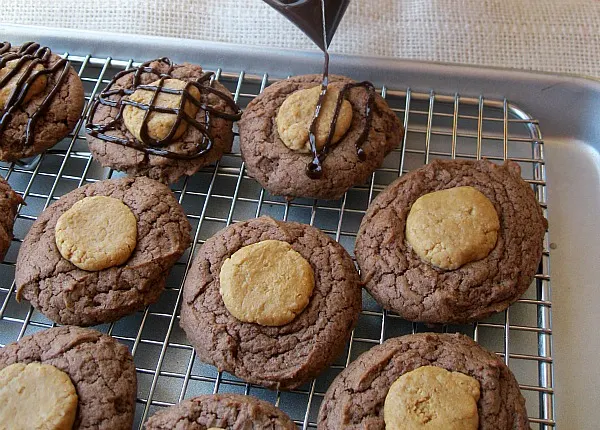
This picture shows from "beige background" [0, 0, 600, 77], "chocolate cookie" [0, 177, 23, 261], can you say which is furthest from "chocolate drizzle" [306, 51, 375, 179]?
"chocolate cookie" [0, 177, 23, 261]

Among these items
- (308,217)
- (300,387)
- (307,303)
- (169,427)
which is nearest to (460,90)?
(308,217)

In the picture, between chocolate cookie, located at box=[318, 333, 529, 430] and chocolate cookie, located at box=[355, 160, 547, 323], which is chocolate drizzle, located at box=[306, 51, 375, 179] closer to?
chocolate cookie, located at box=[355, 160, 547, 323]

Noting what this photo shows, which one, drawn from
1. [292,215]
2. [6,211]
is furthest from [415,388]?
[6,211]

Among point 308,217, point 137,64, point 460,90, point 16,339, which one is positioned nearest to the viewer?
point 16,339

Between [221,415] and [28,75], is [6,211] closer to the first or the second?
[28,75]

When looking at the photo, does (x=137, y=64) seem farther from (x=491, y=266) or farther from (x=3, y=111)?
(x=491, y=266)

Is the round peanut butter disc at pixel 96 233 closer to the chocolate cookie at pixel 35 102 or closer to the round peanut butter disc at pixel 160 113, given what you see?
the round peanut butter disc at pixel 160 113
